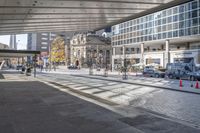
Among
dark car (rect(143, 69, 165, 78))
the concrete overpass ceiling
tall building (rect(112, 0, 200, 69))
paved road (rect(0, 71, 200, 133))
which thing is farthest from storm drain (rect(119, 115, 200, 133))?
tall building (rect(112, 0, 200, 69))

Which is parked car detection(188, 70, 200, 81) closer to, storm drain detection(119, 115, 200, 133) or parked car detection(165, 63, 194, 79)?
parked car detection(165, 63, 194, 79)

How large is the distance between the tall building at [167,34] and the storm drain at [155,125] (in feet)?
173

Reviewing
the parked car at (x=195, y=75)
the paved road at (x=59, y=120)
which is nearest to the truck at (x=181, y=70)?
the parked car at (x=195, y=75)

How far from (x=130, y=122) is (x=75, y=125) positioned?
1953mm

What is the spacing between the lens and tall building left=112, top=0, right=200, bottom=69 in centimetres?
6056

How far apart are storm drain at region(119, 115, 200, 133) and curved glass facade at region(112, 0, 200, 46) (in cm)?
5345

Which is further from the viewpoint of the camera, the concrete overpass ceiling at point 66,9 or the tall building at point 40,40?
the tall building at point 40,40

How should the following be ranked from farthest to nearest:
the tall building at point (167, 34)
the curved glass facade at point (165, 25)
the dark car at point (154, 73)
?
the tall building at point (167, 34) < the curved glass facade at point (165, 25) < the dark car at point (154, 73)

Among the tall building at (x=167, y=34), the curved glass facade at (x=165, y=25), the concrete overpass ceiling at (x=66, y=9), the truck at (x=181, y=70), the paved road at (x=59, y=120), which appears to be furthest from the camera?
the tall building at (x=167, y=34)

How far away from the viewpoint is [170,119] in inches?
377

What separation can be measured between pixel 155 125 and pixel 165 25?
206 feet

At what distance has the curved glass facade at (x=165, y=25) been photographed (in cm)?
5991

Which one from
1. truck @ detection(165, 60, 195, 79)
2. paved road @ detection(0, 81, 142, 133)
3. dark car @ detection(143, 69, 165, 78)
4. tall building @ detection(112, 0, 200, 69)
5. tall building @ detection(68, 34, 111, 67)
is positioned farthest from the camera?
tall building @ detection(68, 34, 111, 67)

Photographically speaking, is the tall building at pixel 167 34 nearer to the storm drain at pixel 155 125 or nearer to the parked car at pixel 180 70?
the parked car at pixel 180 70
